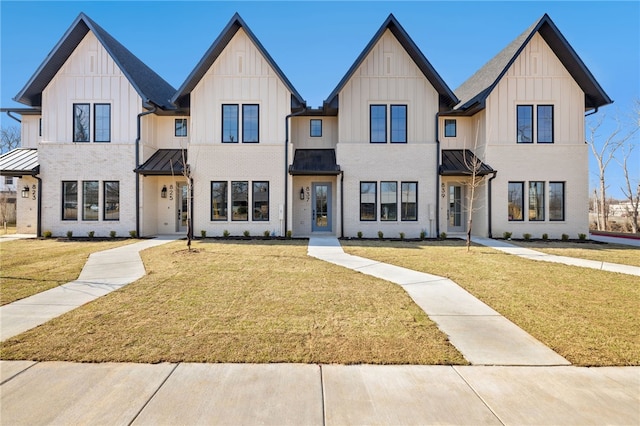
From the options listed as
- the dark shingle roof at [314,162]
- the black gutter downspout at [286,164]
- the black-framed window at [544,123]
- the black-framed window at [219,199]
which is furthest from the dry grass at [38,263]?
the black-framed window at [544,123]

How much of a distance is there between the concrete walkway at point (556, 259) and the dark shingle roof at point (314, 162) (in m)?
7.10

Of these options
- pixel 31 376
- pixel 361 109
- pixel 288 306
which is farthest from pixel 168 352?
pixel 361 109

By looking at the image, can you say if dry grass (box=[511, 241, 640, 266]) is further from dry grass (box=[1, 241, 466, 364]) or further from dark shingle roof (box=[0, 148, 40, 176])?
dark shingle roof (box=[0, 148, 40, 176])

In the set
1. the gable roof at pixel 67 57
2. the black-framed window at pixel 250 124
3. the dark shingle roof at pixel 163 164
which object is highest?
the gable roof at pixel 67 57

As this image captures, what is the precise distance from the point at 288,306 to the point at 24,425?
327 centimetres

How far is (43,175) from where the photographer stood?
1439cm

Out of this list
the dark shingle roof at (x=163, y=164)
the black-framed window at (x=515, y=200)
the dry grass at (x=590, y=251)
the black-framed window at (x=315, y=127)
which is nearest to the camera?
the dry grass at (x=590, y=251)

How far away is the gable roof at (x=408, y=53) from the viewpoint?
13.8m

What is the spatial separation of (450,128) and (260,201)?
1026 cm

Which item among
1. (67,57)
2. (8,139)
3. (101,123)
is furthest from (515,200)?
(8,139)

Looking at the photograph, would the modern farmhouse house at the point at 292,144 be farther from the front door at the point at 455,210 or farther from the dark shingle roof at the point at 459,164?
the front door at the point at 455,210

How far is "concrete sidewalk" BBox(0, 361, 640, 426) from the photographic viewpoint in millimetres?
2602

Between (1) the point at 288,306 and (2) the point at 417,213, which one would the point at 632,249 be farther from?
(1) the point at 288,306

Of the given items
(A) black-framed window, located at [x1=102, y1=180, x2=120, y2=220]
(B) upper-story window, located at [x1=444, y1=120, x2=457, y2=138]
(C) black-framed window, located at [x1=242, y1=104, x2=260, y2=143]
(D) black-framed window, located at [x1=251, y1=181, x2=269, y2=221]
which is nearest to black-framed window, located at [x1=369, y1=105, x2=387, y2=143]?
(B) upper-story window, located at [x1=444, y1=120, x2=457, y2=138]
